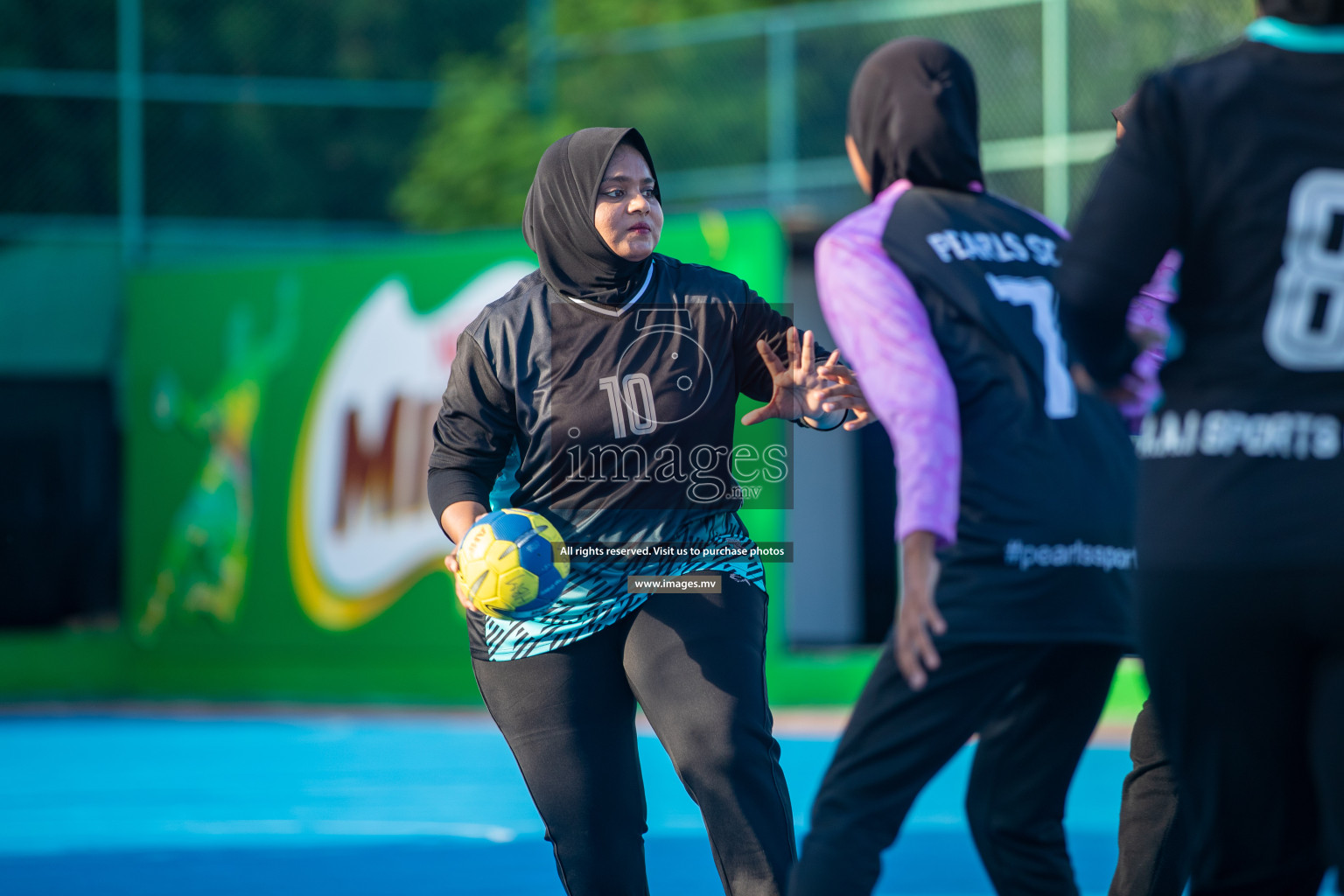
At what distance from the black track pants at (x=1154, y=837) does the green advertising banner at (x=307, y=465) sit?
8492 millimetres

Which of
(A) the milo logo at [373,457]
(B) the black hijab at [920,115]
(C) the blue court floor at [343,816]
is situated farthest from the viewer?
(A) the milo logo at [373,457]

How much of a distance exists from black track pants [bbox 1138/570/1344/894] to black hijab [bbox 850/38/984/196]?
3.59 ft

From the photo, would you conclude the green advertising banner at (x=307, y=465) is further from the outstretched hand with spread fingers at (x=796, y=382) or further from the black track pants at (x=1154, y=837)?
the black track pants at (x=1154, y=837)

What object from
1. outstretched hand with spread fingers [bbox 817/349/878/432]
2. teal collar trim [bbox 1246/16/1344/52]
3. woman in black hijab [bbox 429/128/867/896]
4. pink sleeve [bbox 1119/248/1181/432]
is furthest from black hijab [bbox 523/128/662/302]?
teal collar trim [bbox 1246/16/1344/52]

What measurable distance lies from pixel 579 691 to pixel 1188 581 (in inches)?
65.2

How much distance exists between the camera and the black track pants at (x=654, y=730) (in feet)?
12.1

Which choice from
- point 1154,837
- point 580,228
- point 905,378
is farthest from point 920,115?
point 1154,837

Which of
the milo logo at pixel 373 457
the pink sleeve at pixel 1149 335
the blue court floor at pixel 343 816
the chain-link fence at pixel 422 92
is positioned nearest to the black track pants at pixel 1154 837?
the pink sleeve at pixel 1149 335

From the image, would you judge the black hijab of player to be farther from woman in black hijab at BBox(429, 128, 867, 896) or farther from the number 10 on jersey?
the number 10 on jersey

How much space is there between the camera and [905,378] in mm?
3203

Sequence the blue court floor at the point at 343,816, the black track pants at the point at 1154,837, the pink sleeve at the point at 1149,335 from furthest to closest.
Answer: the blue court floor at the point at 343,816 < the black track pants at the point at 1154,837 < the pink sleeve at the point at 1149,335

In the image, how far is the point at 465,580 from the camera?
3.84 metres

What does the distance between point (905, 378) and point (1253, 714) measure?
0.92 metres

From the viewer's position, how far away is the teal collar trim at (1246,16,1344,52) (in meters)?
2.55
